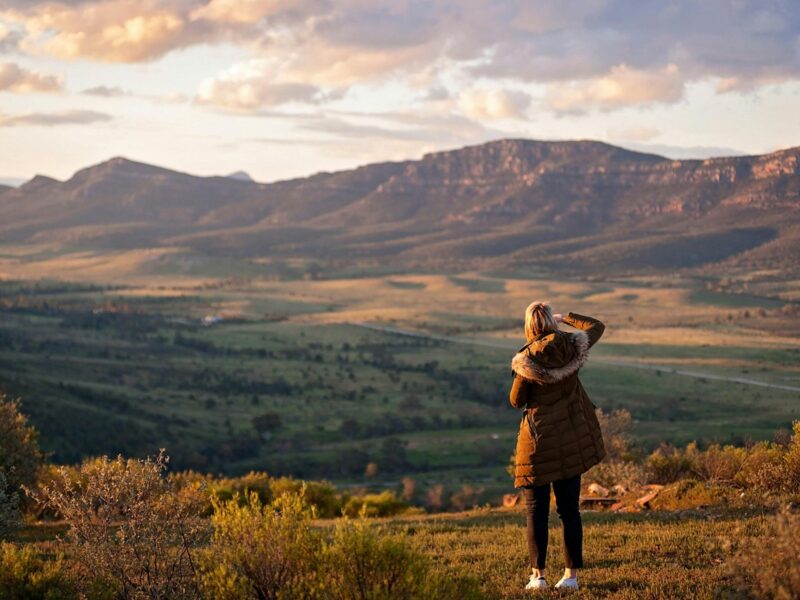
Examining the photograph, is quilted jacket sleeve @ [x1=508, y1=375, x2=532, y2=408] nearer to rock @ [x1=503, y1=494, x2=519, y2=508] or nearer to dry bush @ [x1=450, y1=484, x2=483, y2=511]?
rock @ [x1=503, y1=494, x2=519, y2=508]

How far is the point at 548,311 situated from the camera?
8852 mm

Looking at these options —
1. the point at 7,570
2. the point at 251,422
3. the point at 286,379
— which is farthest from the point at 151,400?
the point at 7,570

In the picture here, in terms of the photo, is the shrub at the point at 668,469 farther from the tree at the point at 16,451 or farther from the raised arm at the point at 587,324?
the tree at the point at 16,451

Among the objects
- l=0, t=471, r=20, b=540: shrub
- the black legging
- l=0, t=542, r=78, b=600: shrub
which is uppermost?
the black legging

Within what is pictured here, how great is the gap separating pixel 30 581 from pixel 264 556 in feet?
8.81

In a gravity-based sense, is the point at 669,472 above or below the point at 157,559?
below

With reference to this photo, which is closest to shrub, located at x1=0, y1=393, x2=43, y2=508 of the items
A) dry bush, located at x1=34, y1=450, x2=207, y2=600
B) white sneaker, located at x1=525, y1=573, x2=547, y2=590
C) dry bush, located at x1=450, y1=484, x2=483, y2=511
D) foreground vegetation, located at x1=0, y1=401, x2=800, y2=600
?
foreground vegetation, located at x1=0, y1=401, x2=800, y2=600

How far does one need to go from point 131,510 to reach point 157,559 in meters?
0.47

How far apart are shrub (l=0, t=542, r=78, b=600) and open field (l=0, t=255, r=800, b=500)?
124ft

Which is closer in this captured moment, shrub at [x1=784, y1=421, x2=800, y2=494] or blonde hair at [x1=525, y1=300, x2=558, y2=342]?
blonde hair at [x1=525, y1=300, x2=558, y2=342]

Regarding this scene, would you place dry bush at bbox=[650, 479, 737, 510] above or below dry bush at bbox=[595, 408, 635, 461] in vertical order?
above

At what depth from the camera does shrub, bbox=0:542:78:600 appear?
348 inches

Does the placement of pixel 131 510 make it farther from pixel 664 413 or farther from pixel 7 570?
pixel 664 413

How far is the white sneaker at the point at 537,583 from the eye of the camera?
8938mm
